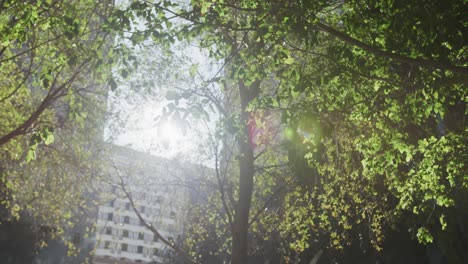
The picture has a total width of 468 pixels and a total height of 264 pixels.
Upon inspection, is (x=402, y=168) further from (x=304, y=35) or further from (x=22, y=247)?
(x=22, y=247)

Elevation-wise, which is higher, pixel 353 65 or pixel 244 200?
pixel 353 65

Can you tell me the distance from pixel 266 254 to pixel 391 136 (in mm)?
22143

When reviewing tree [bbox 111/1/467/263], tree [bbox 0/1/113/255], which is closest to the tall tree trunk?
tree [bbox 111/1/467/263]

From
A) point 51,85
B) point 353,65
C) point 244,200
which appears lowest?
point 244,200

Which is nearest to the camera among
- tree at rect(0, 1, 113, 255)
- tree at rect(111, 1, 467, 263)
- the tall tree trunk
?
tree at rect(111, 1, 467, 263)

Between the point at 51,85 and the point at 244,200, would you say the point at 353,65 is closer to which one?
the point at 244,200

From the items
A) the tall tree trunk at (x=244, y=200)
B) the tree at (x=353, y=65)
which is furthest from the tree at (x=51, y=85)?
the tall tree trunk at (x=244, y=200)

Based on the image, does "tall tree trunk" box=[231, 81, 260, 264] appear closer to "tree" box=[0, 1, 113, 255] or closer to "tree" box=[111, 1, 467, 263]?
"tree" box=[111, 1, 467, 263]

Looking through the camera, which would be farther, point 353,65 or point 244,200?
point 244,200

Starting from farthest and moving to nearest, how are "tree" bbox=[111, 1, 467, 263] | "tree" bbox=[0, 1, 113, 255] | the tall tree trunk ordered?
the tall tree trunk < "tree" bbox=[0, 1, 113, 255] < "tree" bbox=[111, 1, 467, 263]

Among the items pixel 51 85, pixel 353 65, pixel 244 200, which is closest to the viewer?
pixel 353 65

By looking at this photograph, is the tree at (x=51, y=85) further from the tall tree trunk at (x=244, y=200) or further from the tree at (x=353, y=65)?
the tall tree trunk at (x=244, y=200)

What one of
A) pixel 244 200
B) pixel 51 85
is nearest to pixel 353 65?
pixel 244 200

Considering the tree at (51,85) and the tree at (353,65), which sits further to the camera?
the tree at (51,85)
